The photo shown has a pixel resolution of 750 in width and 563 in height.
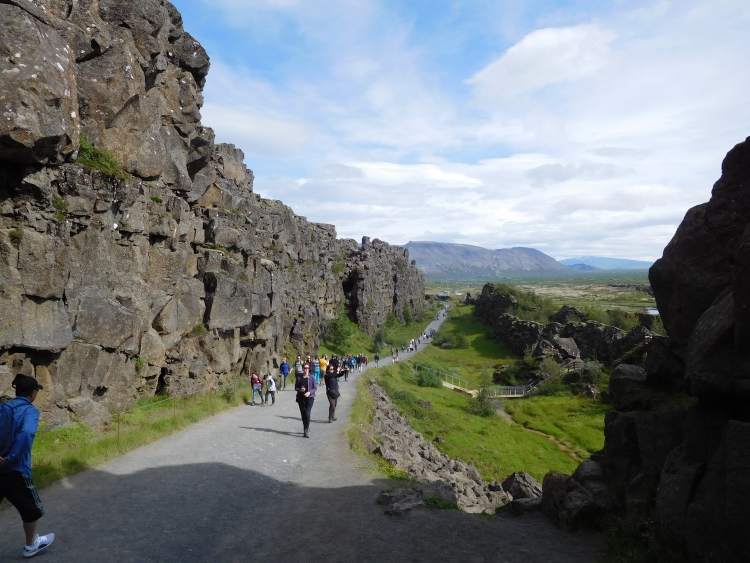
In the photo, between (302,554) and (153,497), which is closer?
(302,554)

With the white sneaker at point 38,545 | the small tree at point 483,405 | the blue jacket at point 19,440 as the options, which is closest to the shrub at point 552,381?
Result: the small tree at point 483,405

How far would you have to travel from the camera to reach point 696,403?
8078mm

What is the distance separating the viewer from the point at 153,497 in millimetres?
11180

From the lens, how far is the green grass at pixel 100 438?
39.6 ft

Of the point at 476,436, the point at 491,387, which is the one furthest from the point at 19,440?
the point at 491,387

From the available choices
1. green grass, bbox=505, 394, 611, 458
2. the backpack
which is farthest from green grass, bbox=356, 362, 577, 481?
the backpack

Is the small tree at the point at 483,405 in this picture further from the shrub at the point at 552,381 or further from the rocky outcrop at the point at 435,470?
the rocky outcrop at the point at 435,470

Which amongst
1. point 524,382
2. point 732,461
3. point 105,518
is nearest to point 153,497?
point 105,518

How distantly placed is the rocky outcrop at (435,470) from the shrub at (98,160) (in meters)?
15.3

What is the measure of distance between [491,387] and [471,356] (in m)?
27.2

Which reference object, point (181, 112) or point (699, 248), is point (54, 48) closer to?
point (181, 112)

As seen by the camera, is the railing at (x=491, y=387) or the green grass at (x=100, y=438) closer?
the green grass at (x=100, y=438)

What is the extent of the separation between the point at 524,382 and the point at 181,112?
5303 centimetres

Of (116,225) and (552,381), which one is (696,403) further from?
(552,381)
